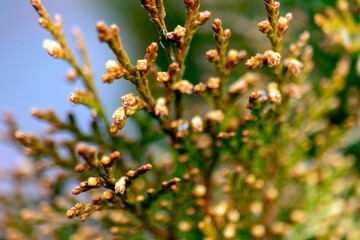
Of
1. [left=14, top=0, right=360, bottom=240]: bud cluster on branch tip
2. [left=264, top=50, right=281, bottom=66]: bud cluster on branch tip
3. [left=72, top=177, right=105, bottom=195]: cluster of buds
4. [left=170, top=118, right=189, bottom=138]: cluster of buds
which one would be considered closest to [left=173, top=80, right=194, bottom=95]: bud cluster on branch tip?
[left=14, top=0, right=360, bottom=240]: bud cluster on branch tip

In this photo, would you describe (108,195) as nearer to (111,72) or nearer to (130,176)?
(130,176)

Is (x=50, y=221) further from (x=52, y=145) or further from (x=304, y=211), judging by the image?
(x=304, y=211)

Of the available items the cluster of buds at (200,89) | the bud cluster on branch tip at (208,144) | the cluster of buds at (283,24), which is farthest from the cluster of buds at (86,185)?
the cluster of buds at (283,24)

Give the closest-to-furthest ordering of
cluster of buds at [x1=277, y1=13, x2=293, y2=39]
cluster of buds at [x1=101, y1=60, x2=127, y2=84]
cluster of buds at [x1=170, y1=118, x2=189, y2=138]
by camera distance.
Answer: cluster of buds at [x1=101, y1=60, x2=127, y2=84] < cluster of buds at [x1=277, y1=13, x2=293, y2=39] < cluster of buds at [x1=170, y1=118, x2=189, y2=138]

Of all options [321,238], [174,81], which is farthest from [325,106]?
[174,81]

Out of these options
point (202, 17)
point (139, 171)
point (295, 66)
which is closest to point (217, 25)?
point (202, 17)

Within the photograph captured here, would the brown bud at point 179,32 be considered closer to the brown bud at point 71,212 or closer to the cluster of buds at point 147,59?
the cluster of buds at point 147,59

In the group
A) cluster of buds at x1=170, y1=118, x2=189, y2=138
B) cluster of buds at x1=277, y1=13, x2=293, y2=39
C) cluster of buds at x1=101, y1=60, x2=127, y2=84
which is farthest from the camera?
cluster of buds at x1=170, y1=118, x2=189, y2=138

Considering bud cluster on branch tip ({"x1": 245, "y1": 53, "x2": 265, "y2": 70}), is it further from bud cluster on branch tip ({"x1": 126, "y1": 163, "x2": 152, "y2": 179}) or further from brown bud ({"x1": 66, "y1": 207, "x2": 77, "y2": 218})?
brown bud ({"x1": 66, "y1": 207, "x2": 77, "y2": 218})

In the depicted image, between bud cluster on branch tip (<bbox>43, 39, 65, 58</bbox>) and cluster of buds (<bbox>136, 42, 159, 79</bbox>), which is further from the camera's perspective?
bud cluster on branch tip (<bbox>43, 39, 65, 58</bbox>)
